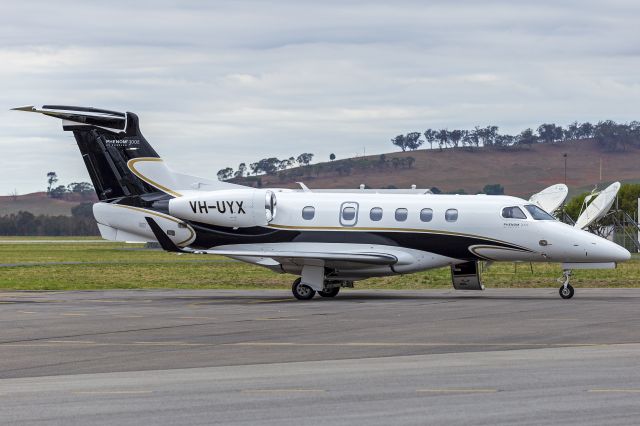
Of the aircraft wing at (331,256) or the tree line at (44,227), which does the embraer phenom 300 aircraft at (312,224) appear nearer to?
the aircraft wing at (331,256)

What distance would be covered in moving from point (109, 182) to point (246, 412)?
23.2 m

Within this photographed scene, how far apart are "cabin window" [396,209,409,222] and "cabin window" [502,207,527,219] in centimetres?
274

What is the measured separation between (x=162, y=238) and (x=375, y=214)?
6134 mm

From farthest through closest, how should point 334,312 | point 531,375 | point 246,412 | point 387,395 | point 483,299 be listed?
point 483,299 < point 334,312 < point 531,375 < point 387,395 < point 246,412

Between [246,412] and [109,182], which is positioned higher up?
[109,182]

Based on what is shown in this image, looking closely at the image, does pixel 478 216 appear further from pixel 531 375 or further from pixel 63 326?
pixel 531 375

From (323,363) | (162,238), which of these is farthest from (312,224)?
(323,363)

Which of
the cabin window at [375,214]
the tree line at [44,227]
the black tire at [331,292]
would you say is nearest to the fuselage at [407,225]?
the cabin window at [375,214]

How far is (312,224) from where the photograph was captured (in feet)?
109

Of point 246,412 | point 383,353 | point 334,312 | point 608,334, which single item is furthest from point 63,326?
point 246,412

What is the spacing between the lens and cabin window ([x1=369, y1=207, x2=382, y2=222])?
32750mm

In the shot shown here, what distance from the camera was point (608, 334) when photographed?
68.7 ft

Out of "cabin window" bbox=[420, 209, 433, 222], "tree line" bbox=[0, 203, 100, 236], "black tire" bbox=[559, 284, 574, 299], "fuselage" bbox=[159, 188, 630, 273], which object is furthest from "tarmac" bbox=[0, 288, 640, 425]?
"tree line" bbox=[0, 203, 100, 236]

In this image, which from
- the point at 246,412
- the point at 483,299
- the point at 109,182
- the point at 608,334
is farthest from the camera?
the point at 109,182
